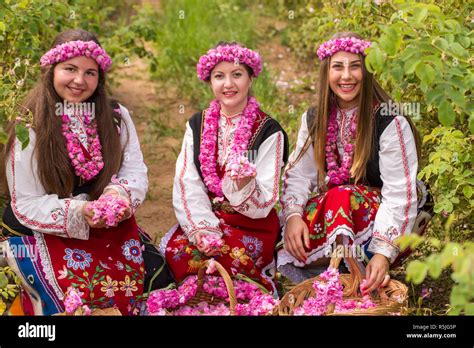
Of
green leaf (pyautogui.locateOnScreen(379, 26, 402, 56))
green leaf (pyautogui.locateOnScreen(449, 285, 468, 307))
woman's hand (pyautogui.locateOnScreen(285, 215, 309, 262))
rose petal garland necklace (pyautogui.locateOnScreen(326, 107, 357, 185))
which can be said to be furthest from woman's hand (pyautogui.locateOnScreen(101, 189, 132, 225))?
green leaf (pyautogui.locateOnScreen(449, 285, 468, 307))

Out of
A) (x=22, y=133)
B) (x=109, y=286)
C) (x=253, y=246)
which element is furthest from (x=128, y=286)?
(x=22, y=133)

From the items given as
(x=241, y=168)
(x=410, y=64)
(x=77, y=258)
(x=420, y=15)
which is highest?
(x=420, y=15)

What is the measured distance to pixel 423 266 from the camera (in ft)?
7.54

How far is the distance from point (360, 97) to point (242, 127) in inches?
23.4

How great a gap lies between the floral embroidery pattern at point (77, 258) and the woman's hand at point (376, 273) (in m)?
1.27

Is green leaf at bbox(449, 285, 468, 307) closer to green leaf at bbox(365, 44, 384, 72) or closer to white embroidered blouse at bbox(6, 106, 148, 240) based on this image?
green leaf at bbox(365, 44, 384, 72)

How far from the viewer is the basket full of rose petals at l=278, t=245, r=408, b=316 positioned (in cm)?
377

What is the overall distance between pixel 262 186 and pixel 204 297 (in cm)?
60

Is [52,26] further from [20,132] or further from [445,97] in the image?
[445,97]

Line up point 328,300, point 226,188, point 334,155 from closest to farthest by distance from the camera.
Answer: point 328,300
point 226,188
point 334,155

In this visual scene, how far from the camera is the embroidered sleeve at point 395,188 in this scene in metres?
4.07

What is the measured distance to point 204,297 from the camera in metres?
4.08

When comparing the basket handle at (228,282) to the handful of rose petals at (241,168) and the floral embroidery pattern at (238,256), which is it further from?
the handful of rose petals at (241,168)

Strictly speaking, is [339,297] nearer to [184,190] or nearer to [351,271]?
[351,271]
